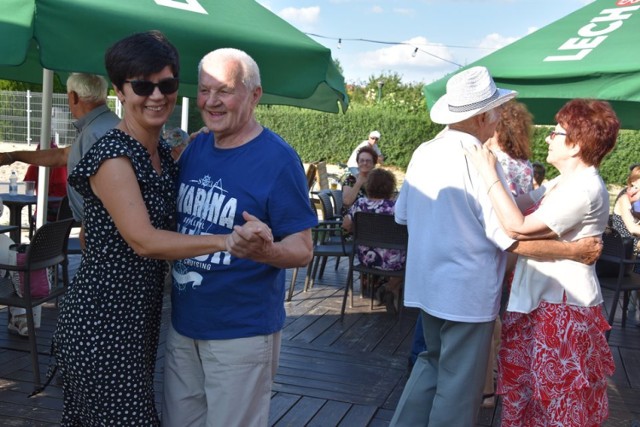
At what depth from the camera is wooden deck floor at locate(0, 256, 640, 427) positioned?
3373mm

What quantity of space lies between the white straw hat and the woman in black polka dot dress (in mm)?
1198

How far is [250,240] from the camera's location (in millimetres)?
1534

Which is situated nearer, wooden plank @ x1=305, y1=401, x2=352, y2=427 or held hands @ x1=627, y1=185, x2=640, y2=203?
wooden plank @ x1=305, y1=401, x2=352, y2=427

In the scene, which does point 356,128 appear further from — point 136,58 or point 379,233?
point 136,58

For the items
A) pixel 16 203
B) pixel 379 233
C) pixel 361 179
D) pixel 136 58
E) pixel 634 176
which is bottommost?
pixel 16 203

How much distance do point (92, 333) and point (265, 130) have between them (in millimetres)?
726

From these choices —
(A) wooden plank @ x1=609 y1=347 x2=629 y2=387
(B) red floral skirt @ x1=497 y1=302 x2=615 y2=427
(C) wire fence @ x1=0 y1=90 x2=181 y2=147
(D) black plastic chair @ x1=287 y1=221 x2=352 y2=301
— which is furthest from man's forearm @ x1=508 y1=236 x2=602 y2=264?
(C) wire fence @ x1=0 y1=90 x2=181 y2=147

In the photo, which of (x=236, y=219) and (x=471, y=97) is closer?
(x=236, y=219)

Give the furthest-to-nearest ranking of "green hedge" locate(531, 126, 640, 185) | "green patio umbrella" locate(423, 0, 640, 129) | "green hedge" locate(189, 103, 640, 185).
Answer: "green hedge" locate(189, 103, 640, 185) → "green hedge" locate(531, 126, 640, 185) → "green patio umbrella" locate(423, 0, 640, 129)

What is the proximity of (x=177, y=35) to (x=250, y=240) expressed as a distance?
1.64 m

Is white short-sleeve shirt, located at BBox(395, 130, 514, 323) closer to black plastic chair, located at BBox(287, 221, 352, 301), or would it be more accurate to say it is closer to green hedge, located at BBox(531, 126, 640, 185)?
black plastic chair, located at BBox(287, 221, 352, 301)

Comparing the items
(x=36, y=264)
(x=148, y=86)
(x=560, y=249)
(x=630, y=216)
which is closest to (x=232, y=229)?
(x=148, y=86)

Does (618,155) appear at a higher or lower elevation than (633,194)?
higher

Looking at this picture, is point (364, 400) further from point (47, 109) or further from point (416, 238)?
point (47, 109)
